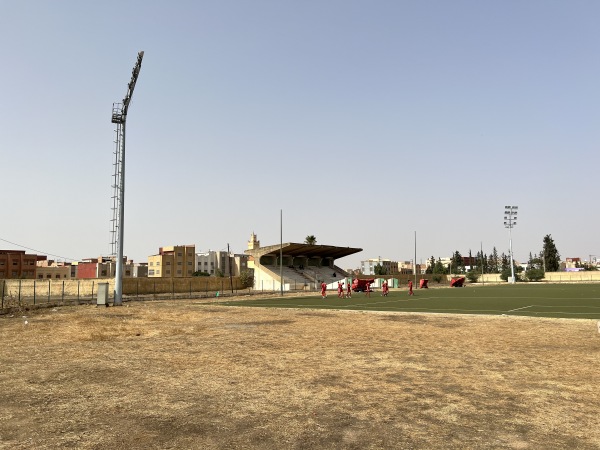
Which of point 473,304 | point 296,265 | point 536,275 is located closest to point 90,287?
point 296,265

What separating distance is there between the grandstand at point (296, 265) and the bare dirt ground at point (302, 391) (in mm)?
58415

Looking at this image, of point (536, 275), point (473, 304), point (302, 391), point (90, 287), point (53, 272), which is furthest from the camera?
point (53, 272)

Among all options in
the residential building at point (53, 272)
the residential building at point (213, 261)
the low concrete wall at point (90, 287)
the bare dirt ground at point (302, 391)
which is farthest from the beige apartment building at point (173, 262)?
the bare dirt ground at point (302, 391)

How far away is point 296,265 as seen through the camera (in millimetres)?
95562

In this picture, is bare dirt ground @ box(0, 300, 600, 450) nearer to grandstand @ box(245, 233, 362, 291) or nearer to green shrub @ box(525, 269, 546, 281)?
grandstand @ box(245, 233, 362, 291)

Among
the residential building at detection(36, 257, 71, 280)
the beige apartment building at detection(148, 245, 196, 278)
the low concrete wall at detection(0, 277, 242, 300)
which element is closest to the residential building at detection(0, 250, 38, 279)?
the residential building at detection(36, 257, 71, 280)

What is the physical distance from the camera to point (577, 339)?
16.4m

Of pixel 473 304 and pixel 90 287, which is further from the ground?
pixel 90 287

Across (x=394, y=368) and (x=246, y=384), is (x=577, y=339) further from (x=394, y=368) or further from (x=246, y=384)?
(x=246, y=384)

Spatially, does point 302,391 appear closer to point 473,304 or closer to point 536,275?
point 473,304

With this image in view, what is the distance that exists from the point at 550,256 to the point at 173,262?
119 metres

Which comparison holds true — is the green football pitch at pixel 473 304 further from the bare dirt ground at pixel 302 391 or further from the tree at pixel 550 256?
the tree at pixel 550 256

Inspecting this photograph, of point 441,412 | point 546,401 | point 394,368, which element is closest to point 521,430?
point 441,412

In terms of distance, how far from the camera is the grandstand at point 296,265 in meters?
81.9
